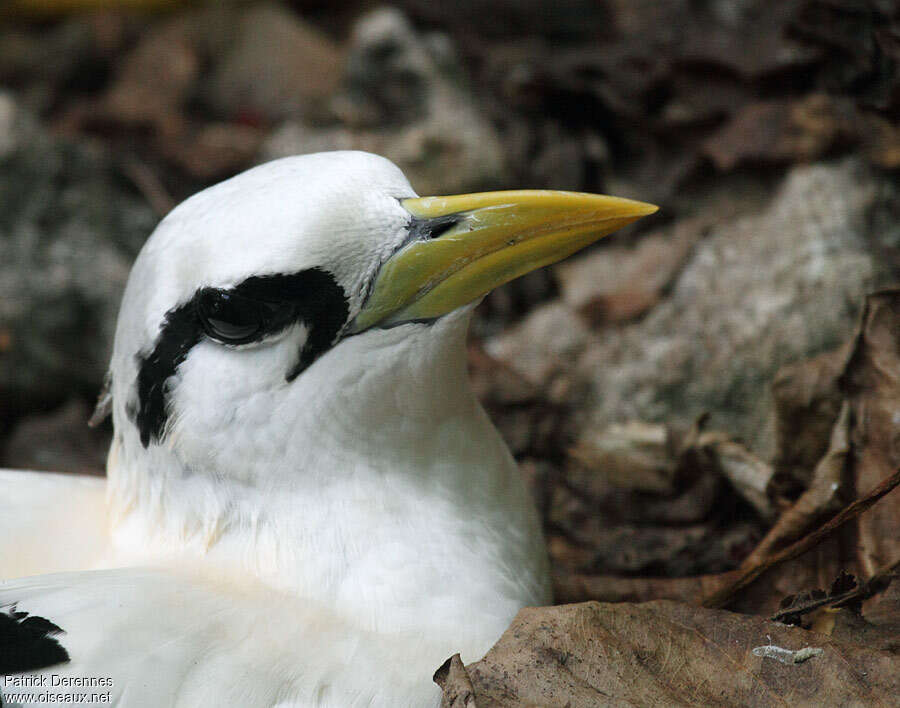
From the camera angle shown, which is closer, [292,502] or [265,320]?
[265,320]

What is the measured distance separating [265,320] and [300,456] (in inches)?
14.3

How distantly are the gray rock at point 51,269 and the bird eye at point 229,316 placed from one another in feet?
7.52

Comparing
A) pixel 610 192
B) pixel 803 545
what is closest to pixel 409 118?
pixel 610 192

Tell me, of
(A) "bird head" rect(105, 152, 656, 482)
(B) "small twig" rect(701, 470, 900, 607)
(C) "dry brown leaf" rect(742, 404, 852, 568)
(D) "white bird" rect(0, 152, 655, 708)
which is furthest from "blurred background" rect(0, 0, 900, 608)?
(A) "bird head" rect(105, 152, 656, 482)

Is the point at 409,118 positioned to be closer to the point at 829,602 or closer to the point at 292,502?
the point at 292,502

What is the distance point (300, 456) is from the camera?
2508 millimetres

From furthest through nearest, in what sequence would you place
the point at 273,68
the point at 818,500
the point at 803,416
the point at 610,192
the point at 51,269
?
the point at 273,68
the point at 610,192
the point at 51,269
the point at 803,416
the point at 818,500

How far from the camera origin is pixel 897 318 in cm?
291

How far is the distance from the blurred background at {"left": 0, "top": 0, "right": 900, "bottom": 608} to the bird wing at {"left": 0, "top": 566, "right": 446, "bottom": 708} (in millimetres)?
1133

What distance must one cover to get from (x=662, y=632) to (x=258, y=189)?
4.55ft

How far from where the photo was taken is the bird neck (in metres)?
2.46

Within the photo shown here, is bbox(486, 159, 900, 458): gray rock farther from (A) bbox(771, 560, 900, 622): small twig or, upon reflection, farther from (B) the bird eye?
A: (B) the bird eye

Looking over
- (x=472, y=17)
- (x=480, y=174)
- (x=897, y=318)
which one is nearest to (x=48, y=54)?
(x=472, y=17)

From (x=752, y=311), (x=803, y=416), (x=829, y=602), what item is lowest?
(x=829, y=602)
